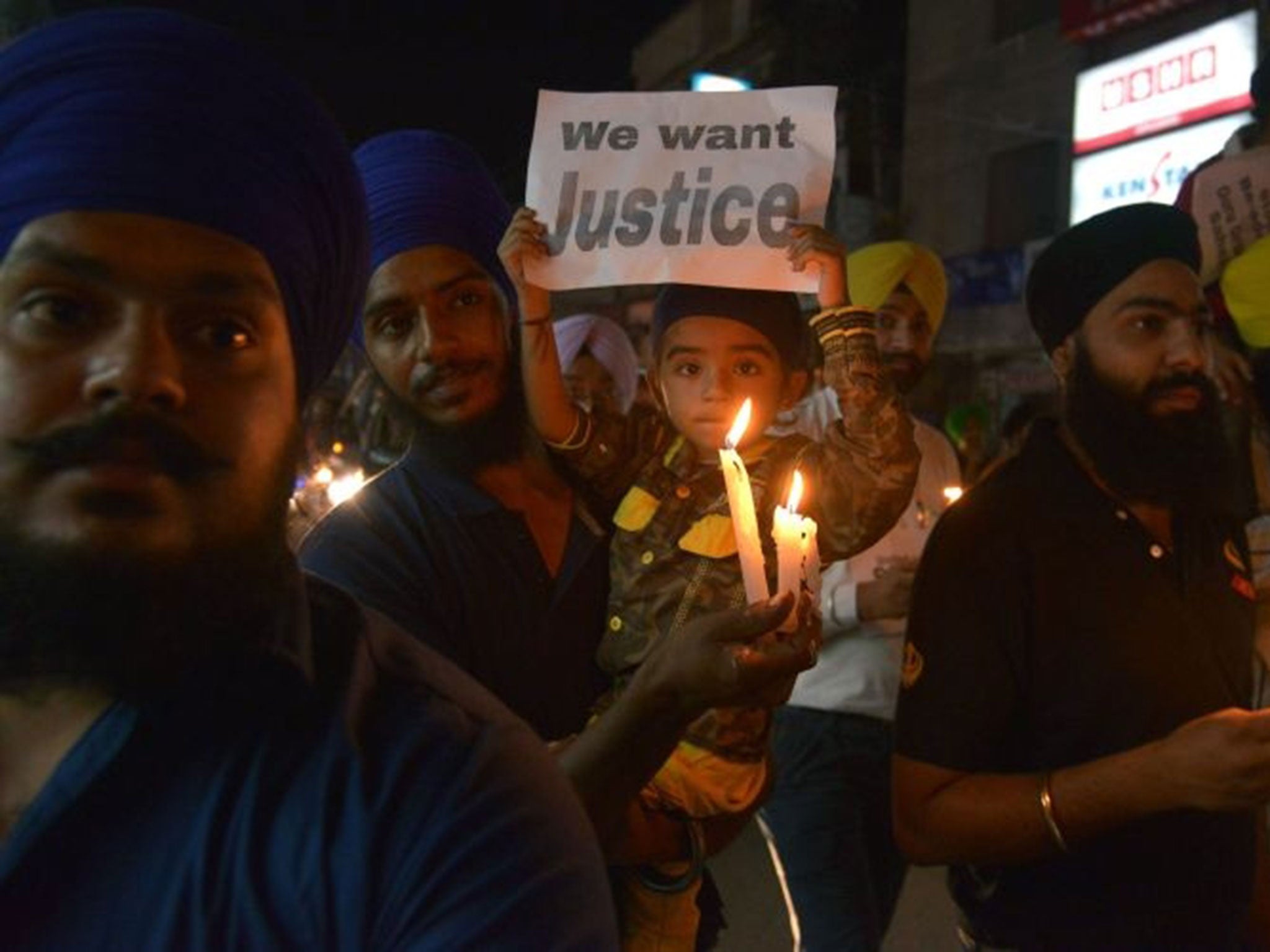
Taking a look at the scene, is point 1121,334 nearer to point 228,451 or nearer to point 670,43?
point 228,451

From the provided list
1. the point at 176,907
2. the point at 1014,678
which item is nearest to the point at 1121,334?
the point at 1014,678

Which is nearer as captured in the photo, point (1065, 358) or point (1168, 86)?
point (1065, 358)

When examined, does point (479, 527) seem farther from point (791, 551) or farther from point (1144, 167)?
point (1144, 167)

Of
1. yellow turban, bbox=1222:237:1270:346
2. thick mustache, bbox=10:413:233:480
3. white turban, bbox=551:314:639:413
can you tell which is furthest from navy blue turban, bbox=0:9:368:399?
white turban, bbox=551:314:639:413

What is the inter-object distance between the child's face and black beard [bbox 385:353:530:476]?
17.9 inches

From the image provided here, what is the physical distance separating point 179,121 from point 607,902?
3.15ft

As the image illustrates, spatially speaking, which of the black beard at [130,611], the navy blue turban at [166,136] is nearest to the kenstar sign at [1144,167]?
the navy blue turban at [166,136]

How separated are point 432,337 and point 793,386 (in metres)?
1.11

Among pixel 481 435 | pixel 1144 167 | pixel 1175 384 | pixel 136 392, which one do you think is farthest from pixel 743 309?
pixel 1144 167

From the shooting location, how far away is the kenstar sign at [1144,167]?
17.9 meters

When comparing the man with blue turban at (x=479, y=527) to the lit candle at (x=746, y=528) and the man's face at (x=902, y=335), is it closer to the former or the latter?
the lit candle at (x=746, y=528)

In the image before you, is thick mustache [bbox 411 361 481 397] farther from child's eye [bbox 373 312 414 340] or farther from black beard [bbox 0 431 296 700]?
black beard [bbox 0 431 296 700]

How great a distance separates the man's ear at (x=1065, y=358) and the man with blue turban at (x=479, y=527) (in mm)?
1202

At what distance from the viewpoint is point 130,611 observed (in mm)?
1166
